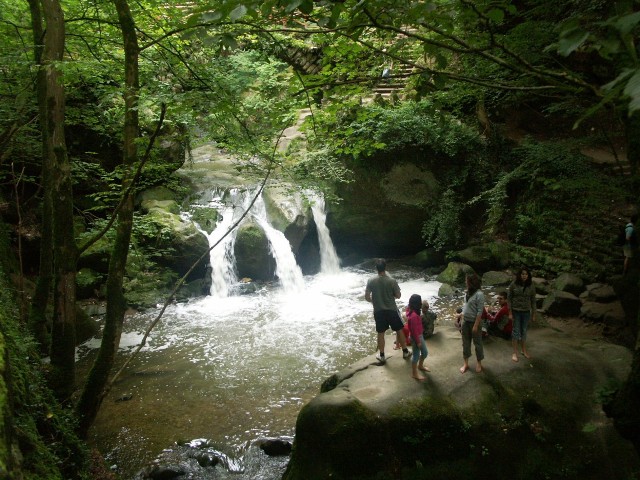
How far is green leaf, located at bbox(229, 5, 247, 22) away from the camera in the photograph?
1517mm

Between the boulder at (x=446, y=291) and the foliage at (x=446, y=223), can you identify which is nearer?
the boulder at (x=446, y=291)

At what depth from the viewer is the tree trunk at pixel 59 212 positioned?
4.23m

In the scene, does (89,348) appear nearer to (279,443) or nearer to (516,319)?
(279,443)

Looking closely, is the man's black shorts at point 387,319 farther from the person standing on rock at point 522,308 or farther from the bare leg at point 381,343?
the person standing on rock at point 522,308

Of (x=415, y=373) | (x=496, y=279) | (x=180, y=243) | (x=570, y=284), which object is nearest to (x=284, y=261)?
(x=180, y=243)

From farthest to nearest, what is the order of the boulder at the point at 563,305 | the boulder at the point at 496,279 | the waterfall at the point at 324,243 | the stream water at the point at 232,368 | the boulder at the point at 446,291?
the waterfall at the point at 324,243 → the boulder at the point at 496,279 → the boulder at the point at 446,291 → the boulder at the point at 563,305 → the stream water at the point at 232,368

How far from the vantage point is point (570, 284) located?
1005 cm

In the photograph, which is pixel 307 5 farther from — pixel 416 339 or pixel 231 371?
pixel 231 371

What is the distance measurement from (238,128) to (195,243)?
27.0 feet

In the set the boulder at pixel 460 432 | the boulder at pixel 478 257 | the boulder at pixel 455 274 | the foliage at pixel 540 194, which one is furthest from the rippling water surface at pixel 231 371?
the foliage at pixel 540 194

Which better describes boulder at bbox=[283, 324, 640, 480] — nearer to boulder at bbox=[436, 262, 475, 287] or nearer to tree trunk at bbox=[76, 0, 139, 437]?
tree trunk at bbox=[76, 0, 139, 437]

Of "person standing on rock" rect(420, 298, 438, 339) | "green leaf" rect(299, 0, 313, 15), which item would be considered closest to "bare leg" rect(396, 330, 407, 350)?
"person standing on rock" rect(420, 298, 438, 339)

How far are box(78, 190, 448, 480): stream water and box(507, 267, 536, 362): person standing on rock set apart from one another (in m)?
3.21

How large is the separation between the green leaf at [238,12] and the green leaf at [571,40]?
110 cm
